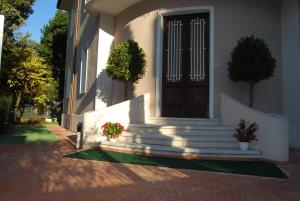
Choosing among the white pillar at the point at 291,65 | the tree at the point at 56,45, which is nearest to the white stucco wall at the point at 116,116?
the white pillar at the point at 291,65

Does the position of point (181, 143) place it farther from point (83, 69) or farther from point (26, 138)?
point (83, 69)

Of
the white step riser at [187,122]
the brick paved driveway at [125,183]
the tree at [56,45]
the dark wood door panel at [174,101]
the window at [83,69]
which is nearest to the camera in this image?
the brick paved driveway at [125,183]

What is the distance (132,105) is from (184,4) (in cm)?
385

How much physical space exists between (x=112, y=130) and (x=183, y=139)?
2231 mm

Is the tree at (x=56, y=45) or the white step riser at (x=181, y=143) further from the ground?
the tree at (x=56, y=45)

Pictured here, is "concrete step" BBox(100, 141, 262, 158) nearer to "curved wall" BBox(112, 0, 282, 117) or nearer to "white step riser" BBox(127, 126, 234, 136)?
"white step riser" BBox(127, 126, 234, 136)

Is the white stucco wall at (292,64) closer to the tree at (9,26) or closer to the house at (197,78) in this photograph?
Answer: the house at (197,78)

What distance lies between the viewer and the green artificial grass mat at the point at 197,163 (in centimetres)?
696

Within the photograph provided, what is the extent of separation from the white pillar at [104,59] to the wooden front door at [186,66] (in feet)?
8.94

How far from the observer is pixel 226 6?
35.2 ft

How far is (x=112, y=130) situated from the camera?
9820 millimetres

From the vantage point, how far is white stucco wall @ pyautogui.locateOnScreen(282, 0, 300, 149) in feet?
32.7

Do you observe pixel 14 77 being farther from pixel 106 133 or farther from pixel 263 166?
pixel 263 166

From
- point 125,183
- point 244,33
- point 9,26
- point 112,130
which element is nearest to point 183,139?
point 112,130
